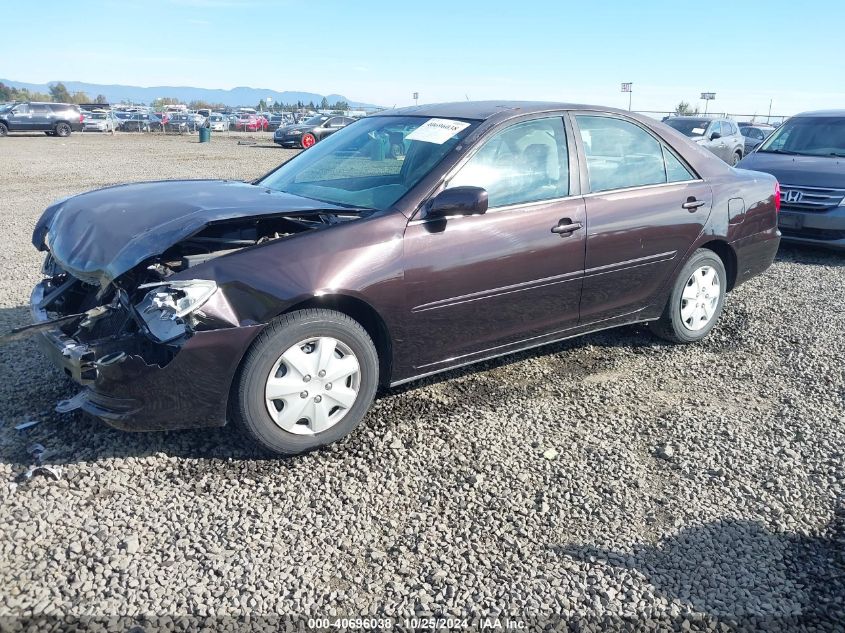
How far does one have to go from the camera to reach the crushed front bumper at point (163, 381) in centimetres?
302

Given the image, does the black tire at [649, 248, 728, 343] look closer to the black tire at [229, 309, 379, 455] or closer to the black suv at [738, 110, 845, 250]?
the black tire at [229, 309, 379, 455]

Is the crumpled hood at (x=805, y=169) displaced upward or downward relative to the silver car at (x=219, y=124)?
downward

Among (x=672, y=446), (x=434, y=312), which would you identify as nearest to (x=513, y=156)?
(x=434, y=312)

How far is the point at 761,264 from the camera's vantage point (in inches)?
217

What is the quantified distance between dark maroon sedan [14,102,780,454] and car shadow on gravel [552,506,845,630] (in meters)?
1.44

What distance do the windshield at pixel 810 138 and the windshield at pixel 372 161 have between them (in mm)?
7020

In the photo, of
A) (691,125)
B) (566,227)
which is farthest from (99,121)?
(566,227)

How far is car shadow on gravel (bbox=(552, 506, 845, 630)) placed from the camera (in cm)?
251

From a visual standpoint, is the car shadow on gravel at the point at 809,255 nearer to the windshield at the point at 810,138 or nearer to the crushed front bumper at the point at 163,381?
the windshield at the point at 810,138

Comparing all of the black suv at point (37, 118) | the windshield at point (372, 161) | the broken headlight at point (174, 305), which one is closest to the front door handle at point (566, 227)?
the windshield at point (372, 161)

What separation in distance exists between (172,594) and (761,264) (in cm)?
502

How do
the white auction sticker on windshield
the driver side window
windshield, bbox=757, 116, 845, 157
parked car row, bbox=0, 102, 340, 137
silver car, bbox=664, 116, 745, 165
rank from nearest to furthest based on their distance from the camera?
the driver side window < the white auction sticker on windshield < windshield, bbox=757, 116, 845, 157 < silver car, bbox=664, 116, 745, 165 < parked car row, bbox=0, 102, 340, 137

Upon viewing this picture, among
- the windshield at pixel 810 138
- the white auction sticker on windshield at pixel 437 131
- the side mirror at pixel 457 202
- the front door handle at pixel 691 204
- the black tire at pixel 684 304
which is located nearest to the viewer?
the side mirror at pixel 457 202

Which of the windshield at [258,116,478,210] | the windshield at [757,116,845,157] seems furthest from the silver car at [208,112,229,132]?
the windshield at [258,116,478,210]
